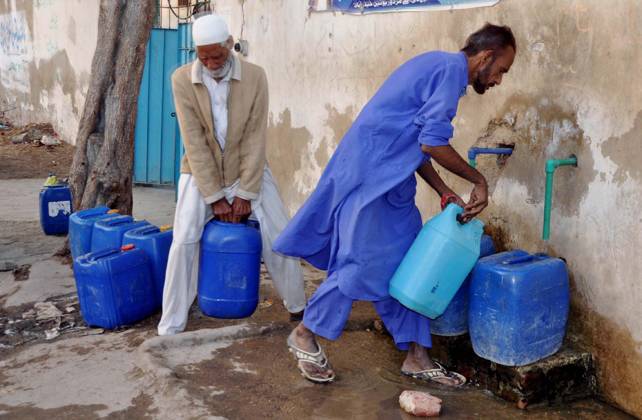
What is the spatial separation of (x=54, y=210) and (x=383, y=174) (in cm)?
437

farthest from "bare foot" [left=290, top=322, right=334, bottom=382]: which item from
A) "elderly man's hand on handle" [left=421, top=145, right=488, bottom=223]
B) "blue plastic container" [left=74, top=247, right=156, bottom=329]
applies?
"blue plastic container" [left=74, top=247, right=156, bottom=329]

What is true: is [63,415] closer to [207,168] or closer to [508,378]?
[207,168]

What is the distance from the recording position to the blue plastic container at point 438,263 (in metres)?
3.01

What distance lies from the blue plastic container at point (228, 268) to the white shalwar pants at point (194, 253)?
72mm

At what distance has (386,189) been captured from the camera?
117 inches

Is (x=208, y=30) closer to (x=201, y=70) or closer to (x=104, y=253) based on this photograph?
(x=201, y=70)

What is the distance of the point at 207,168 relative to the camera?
365 cm

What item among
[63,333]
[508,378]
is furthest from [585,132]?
[63,333]

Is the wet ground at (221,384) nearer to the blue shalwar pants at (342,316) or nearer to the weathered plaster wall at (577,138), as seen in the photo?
the blue shalwar pants at (342,316)

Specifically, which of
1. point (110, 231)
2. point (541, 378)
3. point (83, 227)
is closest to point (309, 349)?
point (541, 378)

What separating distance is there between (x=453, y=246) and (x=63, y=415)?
1.75 meters

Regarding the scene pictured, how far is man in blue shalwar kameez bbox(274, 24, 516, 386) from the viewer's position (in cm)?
291

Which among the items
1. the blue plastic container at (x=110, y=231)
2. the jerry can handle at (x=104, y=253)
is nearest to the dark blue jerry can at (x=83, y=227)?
the blue plastic container at (x=110, y=231)

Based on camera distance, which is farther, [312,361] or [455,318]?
[455,318]
